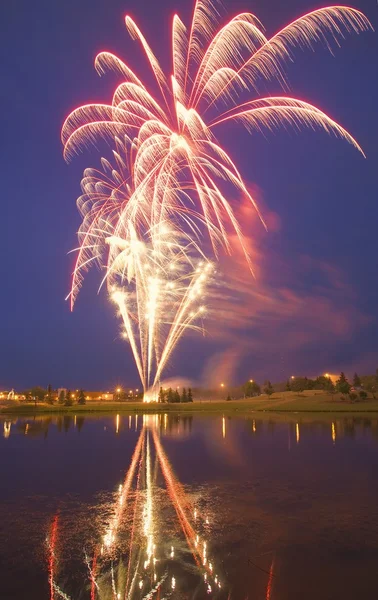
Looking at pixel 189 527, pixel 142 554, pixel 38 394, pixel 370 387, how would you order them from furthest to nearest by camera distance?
pixel 38 394
pixel 370 387
pixel 189 527
pixel 142 554

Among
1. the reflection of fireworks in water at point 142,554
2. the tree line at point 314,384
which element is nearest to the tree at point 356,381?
the tree line at point 314,384

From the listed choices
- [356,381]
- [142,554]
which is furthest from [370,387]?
[142,554]

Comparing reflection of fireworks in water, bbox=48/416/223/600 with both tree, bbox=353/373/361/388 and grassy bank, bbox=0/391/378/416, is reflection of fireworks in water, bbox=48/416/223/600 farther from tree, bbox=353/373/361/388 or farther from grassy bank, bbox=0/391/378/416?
tree, bbox=353/373/361/388

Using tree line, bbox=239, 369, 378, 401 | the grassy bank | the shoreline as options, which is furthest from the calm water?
tree line, bbox=239, 369, 378, 401

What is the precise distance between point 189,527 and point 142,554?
220 centimetres

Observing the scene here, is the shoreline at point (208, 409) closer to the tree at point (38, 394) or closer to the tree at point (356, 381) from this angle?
the tree at point (38, 394)

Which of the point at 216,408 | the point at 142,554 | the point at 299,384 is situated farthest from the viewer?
the point at 299,384

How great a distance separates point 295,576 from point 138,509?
18.7 ft

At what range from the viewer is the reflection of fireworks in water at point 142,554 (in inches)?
297

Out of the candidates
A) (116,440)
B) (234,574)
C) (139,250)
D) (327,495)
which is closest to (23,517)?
(234,574)

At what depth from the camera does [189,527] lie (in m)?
11.0

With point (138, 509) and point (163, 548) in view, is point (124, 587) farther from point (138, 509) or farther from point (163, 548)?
point (138, 509)

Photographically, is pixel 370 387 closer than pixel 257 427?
No

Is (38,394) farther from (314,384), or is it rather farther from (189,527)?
(189,527)
